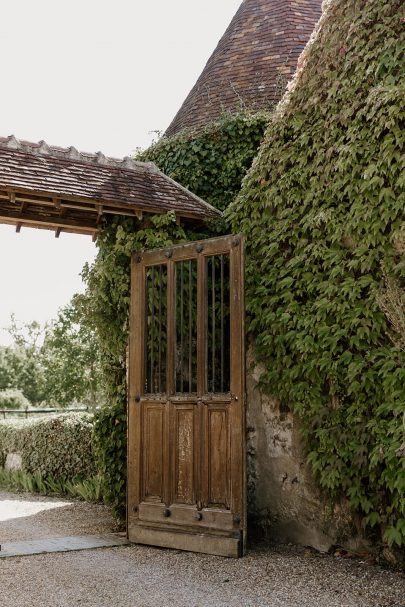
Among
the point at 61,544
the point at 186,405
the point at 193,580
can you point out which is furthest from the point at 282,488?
the point at 61,544

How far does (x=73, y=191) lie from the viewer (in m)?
7.23

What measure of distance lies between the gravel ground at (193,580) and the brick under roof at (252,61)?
5836 millimetres

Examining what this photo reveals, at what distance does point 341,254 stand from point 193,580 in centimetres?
308

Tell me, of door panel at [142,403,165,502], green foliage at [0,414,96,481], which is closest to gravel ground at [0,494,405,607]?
door panel at [142,403,165,502]

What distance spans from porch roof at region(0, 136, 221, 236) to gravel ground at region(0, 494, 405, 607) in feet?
11.3

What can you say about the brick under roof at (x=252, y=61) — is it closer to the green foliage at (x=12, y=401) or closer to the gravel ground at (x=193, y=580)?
the gravel ground at (x=193, y=580)

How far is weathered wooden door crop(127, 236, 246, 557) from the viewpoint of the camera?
6.61 metres

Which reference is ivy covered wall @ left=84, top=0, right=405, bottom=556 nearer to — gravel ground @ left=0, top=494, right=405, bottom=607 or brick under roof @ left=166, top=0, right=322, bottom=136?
gravel ground @ left=0, top=494, right=405, bottom=607

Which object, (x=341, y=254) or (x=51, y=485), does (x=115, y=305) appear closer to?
(x=341, y=254)

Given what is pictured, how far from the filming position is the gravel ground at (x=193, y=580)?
16.8ft

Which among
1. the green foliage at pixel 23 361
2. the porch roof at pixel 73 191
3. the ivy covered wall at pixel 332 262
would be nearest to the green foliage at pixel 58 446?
the ivy covered wall at pixel 332 262

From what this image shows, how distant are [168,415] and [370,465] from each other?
2105mm

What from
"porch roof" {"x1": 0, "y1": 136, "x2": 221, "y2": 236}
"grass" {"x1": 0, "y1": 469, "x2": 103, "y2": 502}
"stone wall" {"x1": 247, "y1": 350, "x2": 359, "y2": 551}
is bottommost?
"grass" {"x1": 0, "y1": 469, "x2": 103, "y2": 502}

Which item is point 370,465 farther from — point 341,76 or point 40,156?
point 40,156
